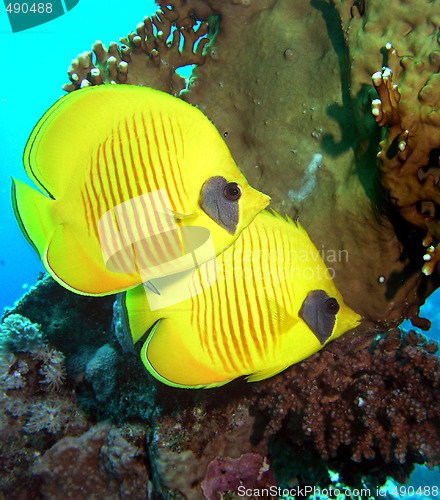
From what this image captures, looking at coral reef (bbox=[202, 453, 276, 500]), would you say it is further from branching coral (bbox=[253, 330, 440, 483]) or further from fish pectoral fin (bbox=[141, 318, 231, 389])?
fish pectoral fin (bbox=[141, 318, 231, 389])

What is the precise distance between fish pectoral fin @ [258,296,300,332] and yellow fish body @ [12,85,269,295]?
2.01ft

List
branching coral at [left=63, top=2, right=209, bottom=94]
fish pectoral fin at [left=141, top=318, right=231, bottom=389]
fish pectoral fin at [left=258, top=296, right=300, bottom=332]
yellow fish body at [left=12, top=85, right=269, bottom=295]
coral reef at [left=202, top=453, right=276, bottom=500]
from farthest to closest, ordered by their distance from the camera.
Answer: branching coral at [left=63, top=2, right=209, bottom=94]
coral reef at [left=202, top=453, right=276, bottom=500]
fish pectoral fin at [left=258, top=296, right=300, bottom=332]
fish pectoral fin at [left=141, top=318, right=231, bottom=389]
yellow fish body at [left=12, top=85, right=269, bottom=295]

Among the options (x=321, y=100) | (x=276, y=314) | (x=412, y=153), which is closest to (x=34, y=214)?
(x=276, y=314)

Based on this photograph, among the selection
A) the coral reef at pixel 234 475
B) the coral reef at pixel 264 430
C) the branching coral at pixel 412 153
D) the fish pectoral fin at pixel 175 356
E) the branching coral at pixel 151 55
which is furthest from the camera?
the branching coral at pixel 151 55

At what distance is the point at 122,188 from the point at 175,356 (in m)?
0.81

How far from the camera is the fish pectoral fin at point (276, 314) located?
156cm

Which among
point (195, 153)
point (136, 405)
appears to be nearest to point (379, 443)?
point (136, 405)

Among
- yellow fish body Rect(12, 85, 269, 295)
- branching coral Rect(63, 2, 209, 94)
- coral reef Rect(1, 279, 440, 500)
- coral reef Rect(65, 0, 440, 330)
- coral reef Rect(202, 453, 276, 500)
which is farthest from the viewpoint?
branching coral Rect(63, 2, 209, 94)

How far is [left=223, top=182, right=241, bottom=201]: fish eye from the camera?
101cm

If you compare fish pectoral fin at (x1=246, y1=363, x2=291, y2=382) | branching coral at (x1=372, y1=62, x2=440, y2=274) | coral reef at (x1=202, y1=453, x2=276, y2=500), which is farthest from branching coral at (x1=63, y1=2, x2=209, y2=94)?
coral reef at (x1=202, y1=453, x2=276, y2=500)

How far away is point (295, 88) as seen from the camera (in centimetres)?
268

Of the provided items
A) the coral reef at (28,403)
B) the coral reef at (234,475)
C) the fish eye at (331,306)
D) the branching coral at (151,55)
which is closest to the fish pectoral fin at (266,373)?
the fish eye at (331,306)

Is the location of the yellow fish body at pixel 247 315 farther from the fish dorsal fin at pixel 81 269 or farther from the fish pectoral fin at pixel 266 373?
the fish dorsal fin at pixel 81 269

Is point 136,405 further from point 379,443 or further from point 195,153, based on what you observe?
point 195,153
